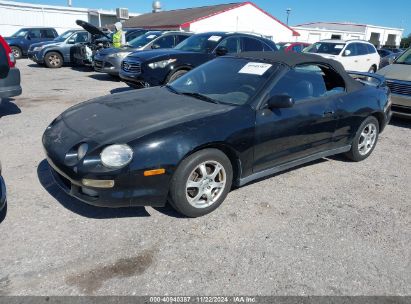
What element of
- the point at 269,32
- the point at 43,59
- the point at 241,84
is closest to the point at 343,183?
the point at 241,84

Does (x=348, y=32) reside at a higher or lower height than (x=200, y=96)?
higher

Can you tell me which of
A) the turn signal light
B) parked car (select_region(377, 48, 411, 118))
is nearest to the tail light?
the turn signal light

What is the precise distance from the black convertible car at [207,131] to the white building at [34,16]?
27.6 m

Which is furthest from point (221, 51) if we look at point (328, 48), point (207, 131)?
point (328, 48)

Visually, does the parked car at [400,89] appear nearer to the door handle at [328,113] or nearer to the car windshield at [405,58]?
the car windshield at [405,58]

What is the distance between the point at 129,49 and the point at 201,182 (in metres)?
8.89

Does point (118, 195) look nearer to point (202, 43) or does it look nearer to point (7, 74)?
point (7, 74)

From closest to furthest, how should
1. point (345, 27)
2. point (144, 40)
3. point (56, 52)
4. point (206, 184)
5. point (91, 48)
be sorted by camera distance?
point (206, 184) < point (144, 40) < point (91, 48) < point (56, 52) < point (345, 27)

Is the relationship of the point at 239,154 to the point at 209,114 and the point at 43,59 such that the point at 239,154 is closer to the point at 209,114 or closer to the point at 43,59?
the point at 209,114

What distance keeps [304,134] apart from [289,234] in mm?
1280

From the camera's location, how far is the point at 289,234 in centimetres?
315

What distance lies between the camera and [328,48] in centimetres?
1292

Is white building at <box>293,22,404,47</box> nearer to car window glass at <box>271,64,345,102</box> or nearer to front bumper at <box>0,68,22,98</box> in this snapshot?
front bumper at <box>0,68,22,98</box>

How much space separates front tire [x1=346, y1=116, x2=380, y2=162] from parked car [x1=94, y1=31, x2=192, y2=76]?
7.59 m
